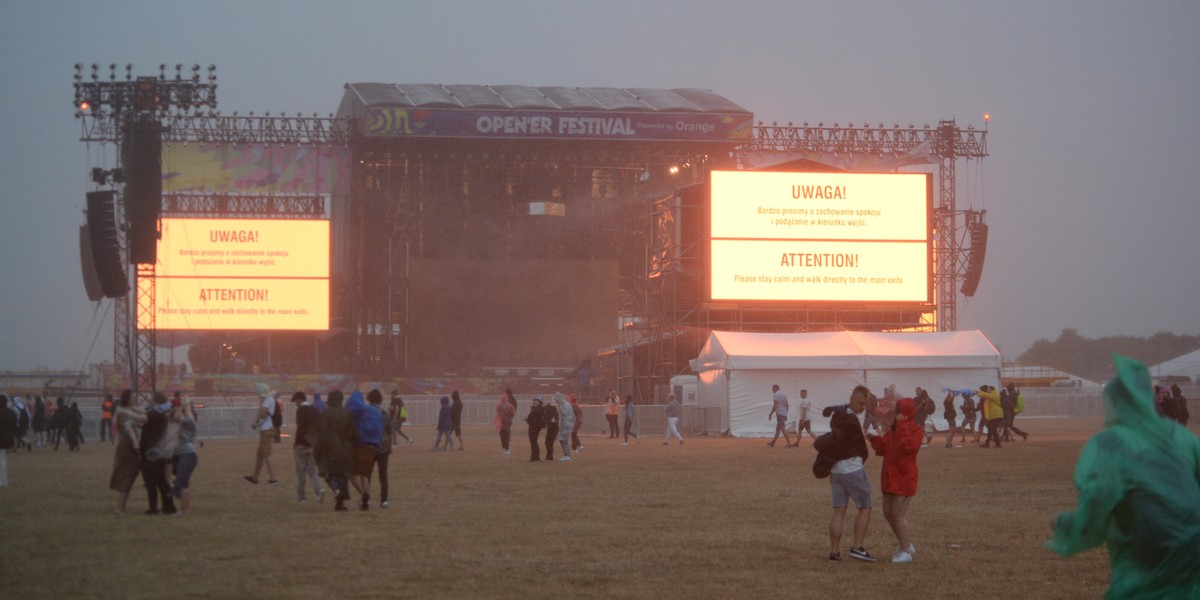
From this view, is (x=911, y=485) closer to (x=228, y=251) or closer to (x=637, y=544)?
(x=637, y=544)

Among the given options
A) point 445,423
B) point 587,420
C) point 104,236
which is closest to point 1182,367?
point 587,420

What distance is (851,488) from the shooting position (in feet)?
35.5

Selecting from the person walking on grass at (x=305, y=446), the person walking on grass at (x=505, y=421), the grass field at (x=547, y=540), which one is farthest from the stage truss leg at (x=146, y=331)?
the person walking on grass at (x=305, y=446)

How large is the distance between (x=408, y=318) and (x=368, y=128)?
936 cm

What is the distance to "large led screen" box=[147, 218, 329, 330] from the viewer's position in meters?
54.6

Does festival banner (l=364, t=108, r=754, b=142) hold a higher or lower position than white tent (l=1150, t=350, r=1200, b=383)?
higher

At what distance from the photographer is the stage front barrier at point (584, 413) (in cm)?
3953

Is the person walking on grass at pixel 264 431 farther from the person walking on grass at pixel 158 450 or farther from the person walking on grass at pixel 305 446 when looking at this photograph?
the person walking on grass at pixel 158 450

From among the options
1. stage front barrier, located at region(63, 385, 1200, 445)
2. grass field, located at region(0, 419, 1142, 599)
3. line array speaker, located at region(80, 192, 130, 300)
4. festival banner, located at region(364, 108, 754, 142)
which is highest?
festival banner, located at region(364, 108, 754, 142)

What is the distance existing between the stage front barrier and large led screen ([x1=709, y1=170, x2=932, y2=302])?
18.9 feet

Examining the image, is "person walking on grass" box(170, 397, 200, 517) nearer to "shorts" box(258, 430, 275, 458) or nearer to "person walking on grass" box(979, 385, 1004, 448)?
"shorts" box(258, 430, 275, 458)

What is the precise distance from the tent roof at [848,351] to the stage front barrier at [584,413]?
1.62 meters

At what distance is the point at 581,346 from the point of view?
64.0 metres

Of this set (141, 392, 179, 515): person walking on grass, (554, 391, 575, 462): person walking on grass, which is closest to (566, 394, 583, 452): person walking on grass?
(554, 391, 575, 462): person walking on grass
